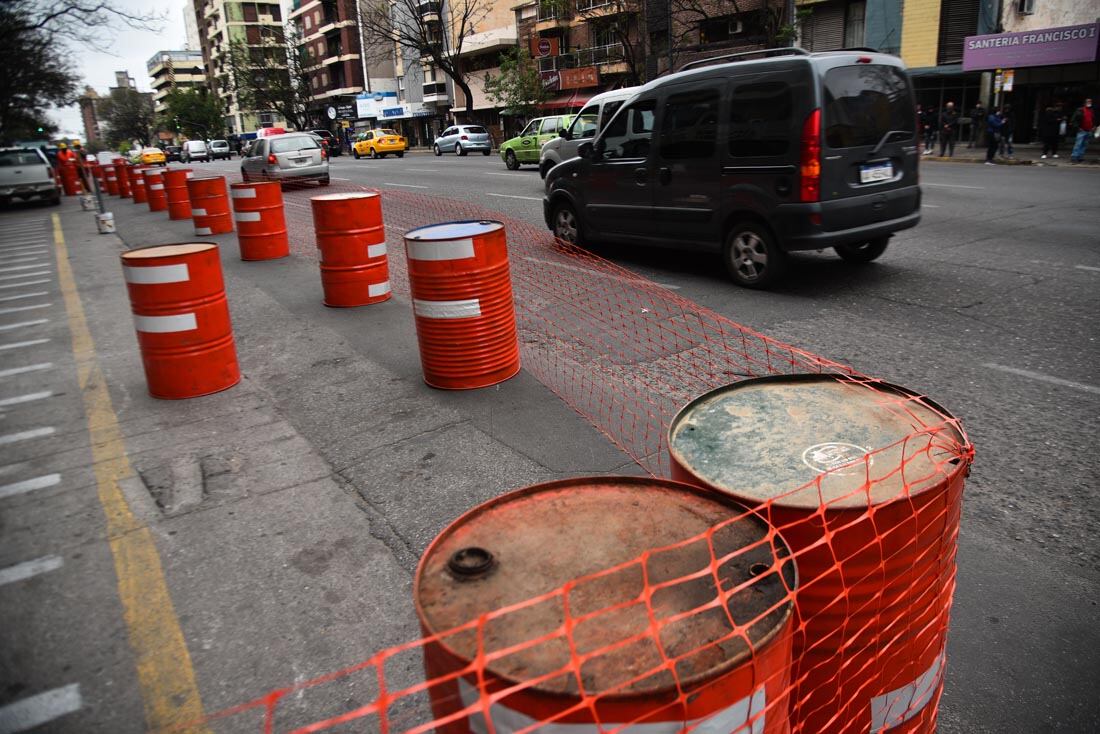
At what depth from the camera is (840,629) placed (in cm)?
185

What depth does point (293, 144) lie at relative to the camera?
2312 cm

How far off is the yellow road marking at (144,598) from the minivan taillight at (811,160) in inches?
242

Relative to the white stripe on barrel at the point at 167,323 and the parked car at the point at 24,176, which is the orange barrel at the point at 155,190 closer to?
the parked car at the point at 24,176

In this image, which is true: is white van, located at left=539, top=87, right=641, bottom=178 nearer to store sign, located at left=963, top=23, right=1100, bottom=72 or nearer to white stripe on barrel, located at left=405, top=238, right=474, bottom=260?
white stripe on barrel, located at left=405, top=238, right=474, bottom=260

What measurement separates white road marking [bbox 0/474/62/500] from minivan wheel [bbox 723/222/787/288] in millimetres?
6375

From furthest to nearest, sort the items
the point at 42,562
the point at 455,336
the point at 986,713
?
the point at 455,336
the point at 42,562
the point at 986,713

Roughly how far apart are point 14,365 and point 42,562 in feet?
14.2

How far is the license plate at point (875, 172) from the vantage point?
7.52m

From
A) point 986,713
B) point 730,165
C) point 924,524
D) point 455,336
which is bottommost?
point 986,713

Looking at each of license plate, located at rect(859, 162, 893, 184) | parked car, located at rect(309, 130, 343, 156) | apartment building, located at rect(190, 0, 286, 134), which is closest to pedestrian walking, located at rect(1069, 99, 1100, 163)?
license plate, located at rect(859, 162, 893, 184)

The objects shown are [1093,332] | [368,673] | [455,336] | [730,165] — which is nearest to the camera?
[368,673]

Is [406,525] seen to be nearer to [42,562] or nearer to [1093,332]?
[42,562]

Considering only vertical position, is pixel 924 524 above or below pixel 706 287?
above

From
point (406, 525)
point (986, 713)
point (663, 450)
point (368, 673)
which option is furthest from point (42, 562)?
point (986, 713)
